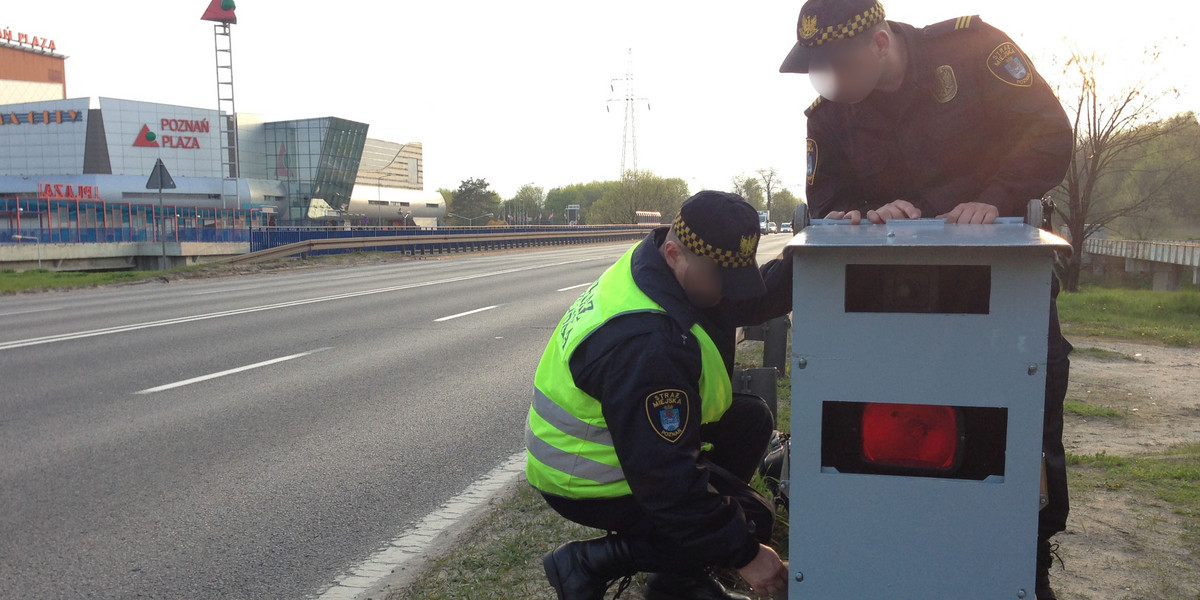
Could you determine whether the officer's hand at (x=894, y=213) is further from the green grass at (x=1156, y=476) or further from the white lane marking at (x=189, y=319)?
the white lane marking at (x=189, y=319)

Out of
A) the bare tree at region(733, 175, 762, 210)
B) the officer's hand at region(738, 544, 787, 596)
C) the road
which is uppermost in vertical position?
the bare tree at region(733, 175, 762, 210)

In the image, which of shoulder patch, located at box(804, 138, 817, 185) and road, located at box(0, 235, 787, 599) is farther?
road, located at box(0, 235, 787, 599)

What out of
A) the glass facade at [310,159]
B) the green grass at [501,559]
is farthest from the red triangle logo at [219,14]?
the green grass at [501,559]

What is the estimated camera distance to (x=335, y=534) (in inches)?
150

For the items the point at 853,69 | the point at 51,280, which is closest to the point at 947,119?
the point at 853,69

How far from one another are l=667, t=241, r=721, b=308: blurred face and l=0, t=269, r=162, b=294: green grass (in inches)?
739

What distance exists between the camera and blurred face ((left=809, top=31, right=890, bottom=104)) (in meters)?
2.47

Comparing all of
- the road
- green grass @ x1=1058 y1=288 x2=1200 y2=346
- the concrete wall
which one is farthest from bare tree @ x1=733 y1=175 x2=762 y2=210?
the road

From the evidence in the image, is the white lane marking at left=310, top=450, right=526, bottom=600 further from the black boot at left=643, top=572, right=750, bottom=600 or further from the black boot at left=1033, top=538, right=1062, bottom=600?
the black boot at left=1033, top=538, right=1062, bottom=600

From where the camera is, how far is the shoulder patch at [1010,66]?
2535mm

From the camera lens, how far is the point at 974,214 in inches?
90.4

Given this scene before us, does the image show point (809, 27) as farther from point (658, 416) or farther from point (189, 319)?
point (189, 319)

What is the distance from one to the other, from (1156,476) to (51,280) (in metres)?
21.3

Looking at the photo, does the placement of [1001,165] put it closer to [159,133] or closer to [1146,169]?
[1146,169]
